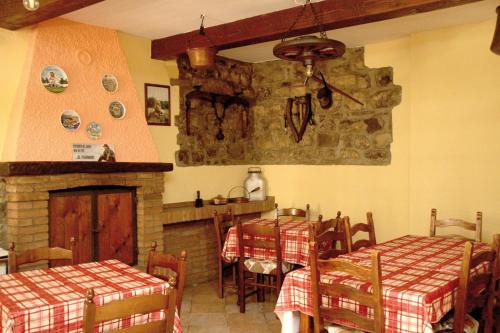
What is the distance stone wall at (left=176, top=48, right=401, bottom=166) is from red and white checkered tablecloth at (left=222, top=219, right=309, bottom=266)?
3.96ft

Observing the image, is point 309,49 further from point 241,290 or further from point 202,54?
point 241,290

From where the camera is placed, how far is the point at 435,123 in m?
4.22

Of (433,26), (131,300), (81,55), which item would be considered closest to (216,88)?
(81,55)

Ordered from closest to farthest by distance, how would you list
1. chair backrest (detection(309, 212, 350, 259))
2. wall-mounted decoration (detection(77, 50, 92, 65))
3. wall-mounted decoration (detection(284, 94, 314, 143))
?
chair backrest (detection(309, 212, 350, 259)) < wall-mounted decoration (detection(77, 50, 92, 65)) < wall-mounted decoration (detection(284, 94, 314, 143))

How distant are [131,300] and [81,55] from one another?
2.77 m

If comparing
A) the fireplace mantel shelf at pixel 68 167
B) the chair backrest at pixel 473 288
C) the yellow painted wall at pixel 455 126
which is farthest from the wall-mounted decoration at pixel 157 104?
the chair backrest at pixel 473 288

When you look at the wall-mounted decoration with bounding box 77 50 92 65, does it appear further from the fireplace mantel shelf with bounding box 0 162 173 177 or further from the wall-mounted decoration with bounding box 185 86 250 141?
the wall-mounted decoration with bounding box 185 86 250 141

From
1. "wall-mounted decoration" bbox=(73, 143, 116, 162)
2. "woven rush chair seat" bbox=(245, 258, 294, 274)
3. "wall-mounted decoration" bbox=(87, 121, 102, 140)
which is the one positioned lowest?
"woven rush chair seat" bbox=(245, 258, 294, 274)

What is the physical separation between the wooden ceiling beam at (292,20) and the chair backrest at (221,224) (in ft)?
5.12

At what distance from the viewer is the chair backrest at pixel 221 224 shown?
165 inches

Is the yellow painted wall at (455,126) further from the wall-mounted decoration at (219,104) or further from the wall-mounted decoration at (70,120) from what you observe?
the wall-mounted decoration at (70,120)

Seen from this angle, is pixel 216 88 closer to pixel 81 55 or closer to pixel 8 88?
pixel 81 55

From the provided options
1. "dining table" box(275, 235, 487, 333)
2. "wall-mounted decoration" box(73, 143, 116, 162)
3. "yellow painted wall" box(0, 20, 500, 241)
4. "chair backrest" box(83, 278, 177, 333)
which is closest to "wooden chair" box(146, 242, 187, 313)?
"chair backrest" box(83, 278, 177, 333)

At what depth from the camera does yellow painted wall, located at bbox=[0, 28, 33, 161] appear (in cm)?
349
